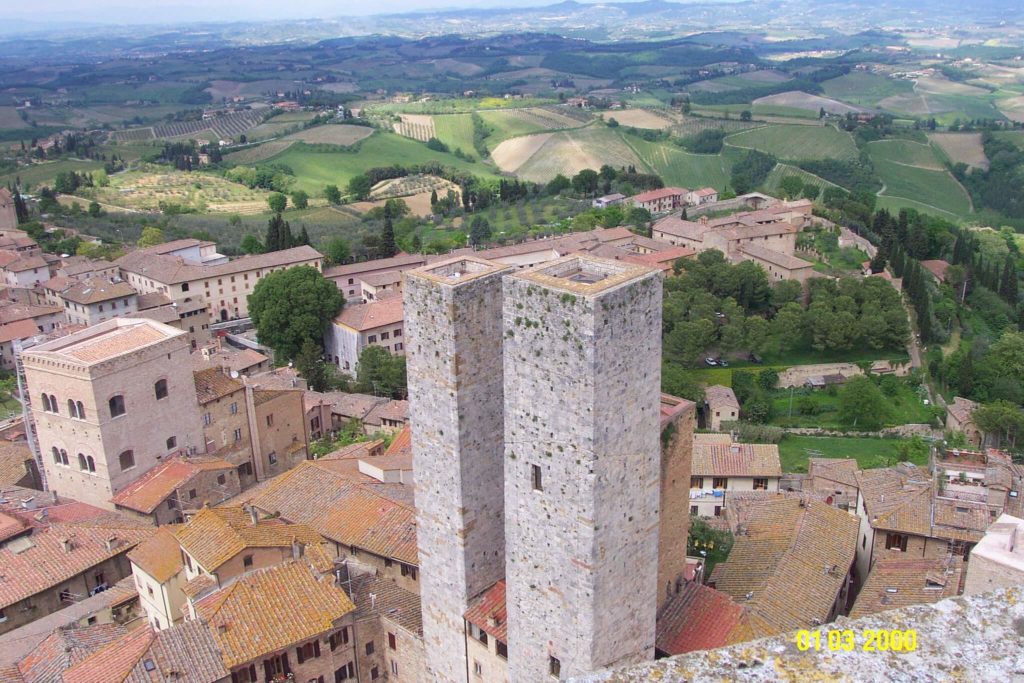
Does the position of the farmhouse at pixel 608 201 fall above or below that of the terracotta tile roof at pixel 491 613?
below

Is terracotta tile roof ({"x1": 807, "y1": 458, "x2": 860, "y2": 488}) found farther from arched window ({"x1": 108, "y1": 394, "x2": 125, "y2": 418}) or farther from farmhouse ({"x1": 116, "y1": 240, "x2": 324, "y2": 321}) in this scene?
farmhouse ({"x1": 116, "y1": 240, "x2": 324, "y2": 321})

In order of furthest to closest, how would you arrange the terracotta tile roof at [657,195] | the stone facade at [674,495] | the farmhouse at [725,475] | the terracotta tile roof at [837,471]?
the terracotta tile roof at [657,195]
the farmhouse at [725,475]
the terracotta tile roof at [837,471]
the stone facade at [674,495]

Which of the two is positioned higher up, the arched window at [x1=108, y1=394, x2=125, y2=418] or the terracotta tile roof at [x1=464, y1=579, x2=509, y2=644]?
the arched window at [x1=108, y1=394, x2=125, y2=418]

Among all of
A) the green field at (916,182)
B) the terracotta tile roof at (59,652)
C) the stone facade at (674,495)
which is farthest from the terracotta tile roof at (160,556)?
the green field at (916,182)

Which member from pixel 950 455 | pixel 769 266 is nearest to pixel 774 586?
pixel 950 455

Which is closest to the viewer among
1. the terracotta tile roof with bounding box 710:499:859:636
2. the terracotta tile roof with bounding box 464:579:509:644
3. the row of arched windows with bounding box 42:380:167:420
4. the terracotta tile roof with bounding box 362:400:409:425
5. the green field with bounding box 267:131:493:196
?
the terracotta tile roof with bounding box 464:579:509:644

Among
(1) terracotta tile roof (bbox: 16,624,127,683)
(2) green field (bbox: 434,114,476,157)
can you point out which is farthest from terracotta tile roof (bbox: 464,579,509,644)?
(2) green field (bbox: 434,114,476,157)

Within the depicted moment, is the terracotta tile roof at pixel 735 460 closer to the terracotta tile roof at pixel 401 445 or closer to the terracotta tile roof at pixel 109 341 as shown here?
the terracotta tile roof at pixel 401 445
